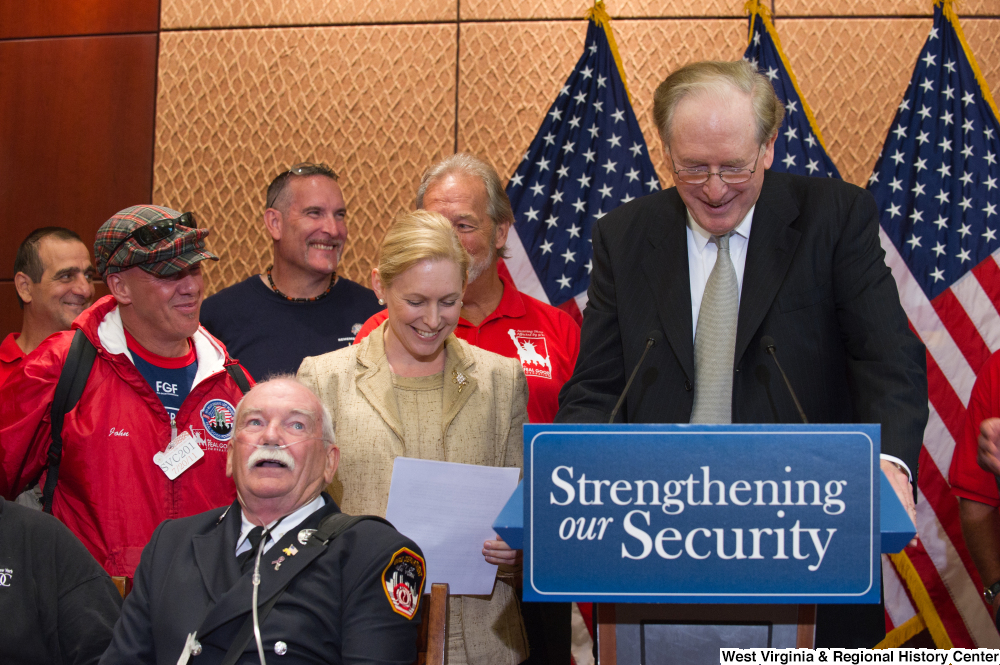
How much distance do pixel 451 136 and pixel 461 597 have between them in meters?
2.52

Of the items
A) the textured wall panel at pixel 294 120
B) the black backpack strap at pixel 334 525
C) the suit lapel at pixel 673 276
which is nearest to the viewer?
the suit lapel at pixel 673 276

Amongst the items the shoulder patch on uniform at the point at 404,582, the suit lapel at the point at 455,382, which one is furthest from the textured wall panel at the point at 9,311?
the shoulder patch on uniform at the point at 404,582

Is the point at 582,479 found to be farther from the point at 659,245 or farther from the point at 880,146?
the point at 880,146

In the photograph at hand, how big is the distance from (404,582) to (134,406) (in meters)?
1.11

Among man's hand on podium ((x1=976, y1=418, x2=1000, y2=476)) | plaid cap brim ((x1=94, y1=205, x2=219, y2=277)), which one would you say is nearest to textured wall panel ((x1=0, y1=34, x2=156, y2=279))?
plaid cap brim ((x1=94, y1=205, x2=219, y2=277))

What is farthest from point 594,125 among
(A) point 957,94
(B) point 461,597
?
(B) point 461,597

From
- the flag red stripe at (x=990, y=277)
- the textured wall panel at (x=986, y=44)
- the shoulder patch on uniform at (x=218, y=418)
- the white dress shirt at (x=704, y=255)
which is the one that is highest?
the textured wall panel at (x=986, y=44)

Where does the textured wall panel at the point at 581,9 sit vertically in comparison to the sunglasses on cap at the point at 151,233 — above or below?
above

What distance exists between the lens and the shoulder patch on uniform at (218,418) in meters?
2.56

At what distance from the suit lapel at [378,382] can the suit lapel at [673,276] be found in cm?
73

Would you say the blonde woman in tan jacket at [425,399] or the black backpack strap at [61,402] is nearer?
the blonde woman in tan jacket at [425,399]

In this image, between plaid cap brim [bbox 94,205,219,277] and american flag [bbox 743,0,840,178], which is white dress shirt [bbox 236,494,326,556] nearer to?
plaid cap brim [bbox 94,205,219,277]

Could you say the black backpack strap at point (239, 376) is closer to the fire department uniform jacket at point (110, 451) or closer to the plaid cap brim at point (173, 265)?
the fire department uniform jacket at point (110, 451)

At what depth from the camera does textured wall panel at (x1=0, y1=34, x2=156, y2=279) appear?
429cm
